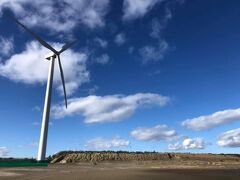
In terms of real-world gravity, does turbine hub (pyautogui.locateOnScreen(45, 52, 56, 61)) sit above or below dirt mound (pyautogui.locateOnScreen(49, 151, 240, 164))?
above

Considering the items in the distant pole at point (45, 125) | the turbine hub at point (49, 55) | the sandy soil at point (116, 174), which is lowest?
the sandy soil at point (116, 174)

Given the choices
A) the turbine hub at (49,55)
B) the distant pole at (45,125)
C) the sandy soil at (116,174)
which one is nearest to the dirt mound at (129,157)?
the turbine hub at (49,55)

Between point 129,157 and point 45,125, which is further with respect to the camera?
point 129,157

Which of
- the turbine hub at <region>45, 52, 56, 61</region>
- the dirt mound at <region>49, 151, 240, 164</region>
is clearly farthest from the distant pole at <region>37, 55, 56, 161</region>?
the dirt mound at <region>49, 151, 240, 164</region>

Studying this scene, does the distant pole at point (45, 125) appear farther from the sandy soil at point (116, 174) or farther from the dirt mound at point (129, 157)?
the dirt mound at point (129, 157)

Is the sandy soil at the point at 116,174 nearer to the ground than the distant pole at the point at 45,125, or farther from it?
nearer to the ground

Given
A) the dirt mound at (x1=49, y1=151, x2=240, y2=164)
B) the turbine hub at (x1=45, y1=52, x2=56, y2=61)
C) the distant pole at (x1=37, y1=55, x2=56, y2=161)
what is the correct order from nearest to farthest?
the distant pole at (x1=37, y1=55, x2=56, y2=161) → the turbine hub at (x1=45, y1=52, x2=56, y2=61) → the dirt mound at (x1=49, y1=151, x2=240, y2=164)

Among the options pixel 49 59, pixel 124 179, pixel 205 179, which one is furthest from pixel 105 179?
pixel 49 59

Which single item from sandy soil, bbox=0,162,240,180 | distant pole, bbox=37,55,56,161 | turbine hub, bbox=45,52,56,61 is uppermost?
turbine hub, bbox=45,52,56,61

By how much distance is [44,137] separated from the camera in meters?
82.5

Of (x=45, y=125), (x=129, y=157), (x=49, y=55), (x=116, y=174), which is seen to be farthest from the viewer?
(x=129, y=157)

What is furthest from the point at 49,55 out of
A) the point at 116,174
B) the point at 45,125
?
the point at 116,174

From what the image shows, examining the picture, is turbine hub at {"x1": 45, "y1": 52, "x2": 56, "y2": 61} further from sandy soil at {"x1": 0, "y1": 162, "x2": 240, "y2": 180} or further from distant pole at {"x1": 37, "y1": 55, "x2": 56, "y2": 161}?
sandy soil at {"x1": 0, "y1": 162, "x2": 240, "y2": 180}

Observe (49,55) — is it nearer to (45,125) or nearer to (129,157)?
(45,125)
